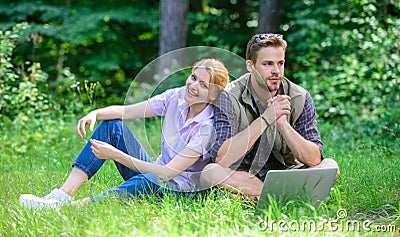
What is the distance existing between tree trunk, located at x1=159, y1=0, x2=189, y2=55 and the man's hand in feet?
15.6

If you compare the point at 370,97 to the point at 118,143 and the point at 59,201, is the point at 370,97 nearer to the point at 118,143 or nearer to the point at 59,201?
the point at 118,143

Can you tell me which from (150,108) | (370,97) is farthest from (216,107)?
(370,97)

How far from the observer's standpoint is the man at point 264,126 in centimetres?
316

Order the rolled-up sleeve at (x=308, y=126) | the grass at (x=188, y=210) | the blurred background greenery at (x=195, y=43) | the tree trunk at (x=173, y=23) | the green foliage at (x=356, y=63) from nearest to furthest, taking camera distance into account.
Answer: the grass at (x=188, y=210) → the rolled-up sleeve at (x=308, y=126) → the blurred background greenery at (x=195, y=43) → the green foliage at (x=356, y=63) → the tree trunk at (x=173, y=23)

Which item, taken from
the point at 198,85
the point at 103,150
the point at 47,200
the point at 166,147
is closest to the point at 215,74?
the point at 198,85

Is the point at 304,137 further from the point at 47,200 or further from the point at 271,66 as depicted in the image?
the point at 47,200

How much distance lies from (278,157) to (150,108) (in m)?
0.80

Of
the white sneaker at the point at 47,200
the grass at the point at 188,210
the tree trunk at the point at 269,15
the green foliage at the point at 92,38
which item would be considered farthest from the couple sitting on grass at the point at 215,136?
the tree trunk at the point at 269,15

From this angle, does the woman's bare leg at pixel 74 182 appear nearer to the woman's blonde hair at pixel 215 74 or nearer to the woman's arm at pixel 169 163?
the woman's arm at pixel 169 163

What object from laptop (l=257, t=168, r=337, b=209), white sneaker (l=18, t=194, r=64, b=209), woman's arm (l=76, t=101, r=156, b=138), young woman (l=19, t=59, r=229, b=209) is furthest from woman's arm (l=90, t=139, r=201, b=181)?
laptop (l=257, t=168, r=337, b=209)

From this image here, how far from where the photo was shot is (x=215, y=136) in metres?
3.18

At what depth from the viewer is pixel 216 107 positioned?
322cm

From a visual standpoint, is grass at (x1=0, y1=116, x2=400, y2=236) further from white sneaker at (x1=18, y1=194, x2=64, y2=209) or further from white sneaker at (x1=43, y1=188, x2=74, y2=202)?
white sneaker at (x1=43, y1=188, x2=74, y2=202)

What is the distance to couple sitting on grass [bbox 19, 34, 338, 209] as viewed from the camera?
3.12m
